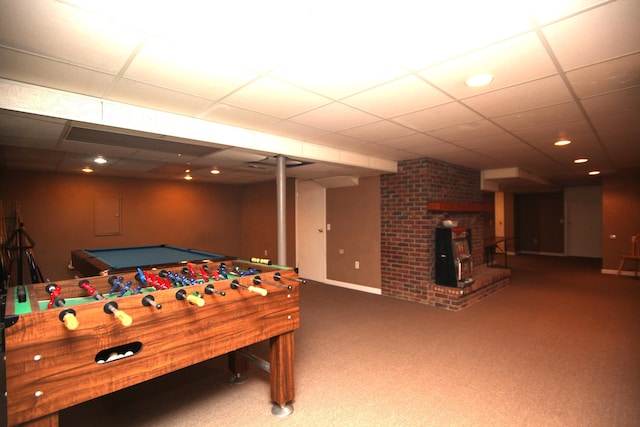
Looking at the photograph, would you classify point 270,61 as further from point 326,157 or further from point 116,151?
point 116,151

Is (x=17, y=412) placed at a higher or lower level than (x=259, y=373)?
higher

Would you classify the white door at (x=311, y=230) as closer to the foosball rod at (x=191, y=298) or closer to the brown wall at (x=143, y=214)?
the brown wall at (x=143, y=214)

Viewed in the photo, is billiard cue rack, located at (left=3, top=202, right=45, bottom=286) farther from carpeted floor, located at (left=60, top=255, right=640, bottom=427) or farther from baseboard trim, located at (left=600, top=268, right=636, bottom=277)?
baseboard trim, located at (left=600, top=268, right=636, bottom=277)

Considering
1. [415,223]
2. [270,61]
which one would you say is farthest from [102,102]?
[415,223]

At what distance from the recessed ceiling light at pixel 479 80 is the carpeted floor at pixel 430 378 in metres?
2.28

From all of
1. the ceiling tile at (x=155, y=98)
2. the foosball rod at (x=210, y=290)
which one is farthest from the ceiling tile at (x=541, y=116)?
the foosball rod at (x=210, y=290)

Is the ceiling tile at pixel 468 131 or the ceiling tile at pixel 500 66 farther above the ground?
the ceiling tile at pixel 500 66

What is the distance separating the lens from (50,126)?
263 centimetres

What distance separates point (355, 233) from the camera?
232 inches

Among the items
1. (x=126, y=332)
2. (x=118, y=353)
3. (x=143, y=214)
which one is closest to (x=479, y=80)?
(x=126, y=332)

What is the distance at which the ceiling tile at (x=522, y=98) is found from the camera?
223 centimetres

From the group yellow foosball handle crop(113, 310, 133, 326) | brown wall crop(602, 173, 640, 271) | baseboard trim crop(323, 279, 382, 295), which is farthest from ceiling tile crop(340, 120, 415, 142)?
brown wall crop(602, 173, 640, 271)

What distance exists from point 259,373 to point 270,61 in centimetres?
253

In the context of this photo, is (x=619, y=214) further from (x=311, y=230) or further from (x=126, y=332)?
(x=126, y=332)
